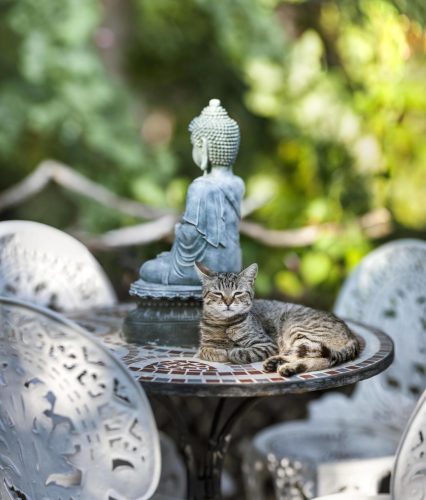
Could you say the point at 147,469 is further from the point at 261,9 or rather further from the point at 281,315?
the point at 261,9

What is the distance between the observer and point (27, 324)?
6.48 ft

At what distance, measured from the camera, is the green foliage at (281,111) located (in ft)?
17.4

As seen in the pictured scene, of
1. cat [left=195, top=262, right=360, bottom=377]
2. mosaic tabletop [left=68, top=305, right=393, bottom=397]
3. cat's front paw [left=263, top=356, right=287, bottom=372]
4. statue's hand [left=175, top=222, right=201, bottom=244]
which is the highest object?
statue's hand [left=175, top=222, right=201, bottom=244]

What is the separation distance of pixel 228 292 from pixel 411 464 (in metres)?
0.72

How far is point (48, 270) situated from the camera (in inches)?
138

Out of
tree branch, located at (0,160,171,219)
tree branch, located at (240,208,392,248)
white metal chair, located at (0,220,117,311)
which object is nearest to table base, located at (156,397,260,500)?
white metal chair, located at (0,220,117,311)

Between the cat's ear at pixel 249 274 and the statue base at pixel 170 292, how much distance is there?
25 centimetres

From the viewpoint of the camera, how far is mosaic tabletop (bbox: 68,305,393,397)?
2.14 m

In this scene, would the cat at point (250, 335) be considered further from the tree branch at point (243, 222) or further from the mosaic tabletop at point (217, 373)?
the tree branch at point (243, 222)

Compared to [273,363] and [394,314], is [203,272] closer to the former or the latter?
[273,363]

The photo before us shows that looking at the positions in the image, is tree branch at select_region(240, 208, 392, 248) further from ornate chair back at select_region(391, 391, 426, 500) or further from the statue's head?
ornate chair back at select_region(391, 391, 426, 500)

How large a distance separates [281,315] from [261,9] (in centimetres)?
418

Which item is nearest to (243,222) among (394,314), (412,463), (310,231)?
(310,231)

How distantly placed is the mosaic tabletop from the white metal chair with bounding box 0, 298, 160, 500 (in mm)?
216
